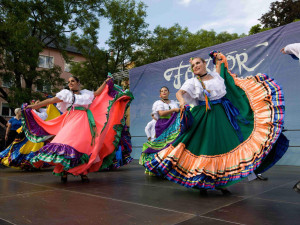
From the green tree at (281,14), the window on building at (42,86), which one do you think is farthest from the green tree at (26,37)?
the green tree at (281,14)

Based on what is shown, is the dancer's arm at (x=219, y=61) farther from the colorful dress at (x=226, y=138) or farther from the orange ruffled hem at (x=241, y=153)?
the orange ruffled hem at (x=241, y=153)

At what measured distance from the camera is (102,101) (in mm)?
4566

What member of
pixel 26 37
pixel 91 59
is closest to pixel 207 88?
pixel 26 37

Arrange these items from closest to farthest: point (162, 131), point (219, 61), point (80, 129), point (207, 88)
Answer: point (207, 88) < point (219, 61) < point (80, 129) < point (162, 131)

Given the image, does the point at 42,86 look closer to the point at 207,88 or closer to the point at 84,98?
the point at 84,98

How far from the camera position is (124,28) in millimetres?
14891

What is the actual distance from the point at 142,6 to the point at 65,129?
1320cm

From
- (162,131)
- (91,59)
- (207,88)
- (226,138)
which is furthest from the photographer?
(91,59)

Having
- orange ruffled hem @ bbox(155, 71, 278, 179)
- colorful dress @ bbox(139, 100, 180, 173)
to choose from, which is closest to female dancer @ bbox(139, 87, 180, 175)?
colorful dress @ bbox(139, 100, 180, 173)

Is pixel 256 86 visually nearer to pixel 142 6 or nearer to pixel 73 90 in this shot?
pixel 73 90

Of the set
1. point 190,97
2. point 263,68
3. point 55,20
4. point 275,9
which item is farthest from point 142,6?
point 190,97

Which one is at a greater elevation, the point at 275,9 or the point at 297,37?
the point at 275,9

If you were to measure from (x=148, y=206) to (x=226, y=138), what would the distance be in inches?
39.9

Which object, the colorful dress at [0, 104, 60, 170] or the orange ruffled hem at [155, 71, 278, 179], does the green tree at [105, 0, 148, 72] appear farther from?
the orange ruffled hem at [155, 71, 278, 179]
